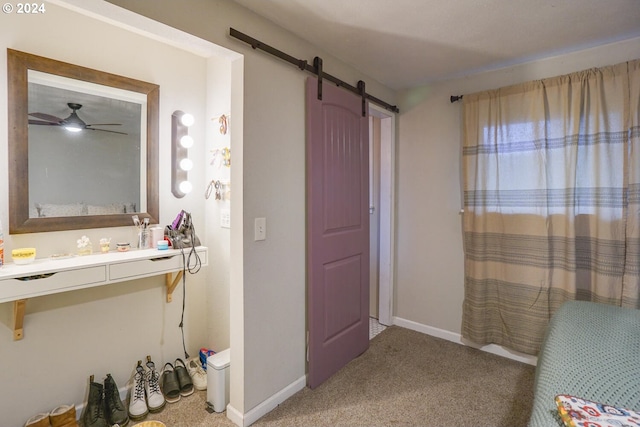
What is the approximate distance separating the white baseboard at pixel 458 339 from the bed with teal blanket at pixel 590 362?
1060 millimetres

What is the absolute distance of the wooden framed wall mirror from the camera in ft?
5.25

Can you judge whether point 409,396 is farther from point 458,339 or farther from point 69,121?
point 69,121

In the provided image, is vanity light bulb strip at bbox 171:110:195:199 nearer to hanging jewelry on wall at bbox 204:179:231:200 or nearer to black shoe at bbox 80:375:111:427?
hanging jewelry on wall at bbox 204:179:231:200

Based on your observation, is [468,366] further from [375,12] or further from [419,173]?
[375,12]

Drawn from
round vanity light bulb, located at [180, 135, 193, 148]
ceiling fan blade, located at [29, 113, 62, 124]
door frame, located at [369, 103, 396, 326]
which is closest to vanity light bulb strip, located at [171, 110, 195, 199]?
round vanity light bulb, located at [180, 135, 193, 148]

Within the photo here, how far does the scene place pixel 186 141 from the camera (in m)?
2.23

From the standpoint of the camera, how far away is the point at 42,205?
1679 millimetres

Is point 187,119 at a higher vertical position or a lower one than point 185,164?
higher

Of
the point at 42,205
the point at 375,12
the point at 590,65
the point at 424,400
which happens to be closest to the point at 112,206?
the point at 42,205

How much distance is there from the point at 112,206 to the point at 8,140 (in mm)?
567

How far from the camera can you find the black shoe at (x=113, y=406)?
1.73 meters

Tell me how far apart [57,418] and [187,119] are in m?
1.90

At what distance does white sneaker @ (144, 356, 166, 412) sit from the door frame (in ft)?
6.67

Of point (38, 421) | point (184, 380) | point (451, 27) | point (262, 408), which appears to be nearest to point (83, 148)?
point (38, 421)
